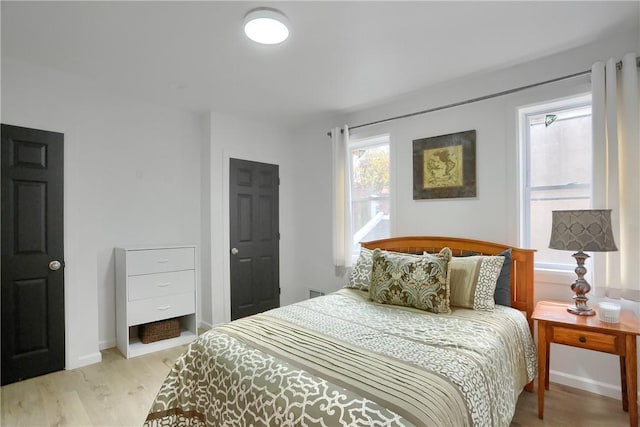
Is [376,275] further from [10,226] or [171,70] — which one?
[10,226]

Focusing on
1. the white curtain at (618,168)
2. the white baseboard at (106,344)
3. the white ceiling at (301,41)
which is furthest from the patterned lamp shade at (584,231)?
the white baseboard at (106,344)

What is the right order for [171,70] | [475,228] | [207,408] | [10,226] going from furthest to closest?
[475,228], [171,70], [10,226], [207,408]

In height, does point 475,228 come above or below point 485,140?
below

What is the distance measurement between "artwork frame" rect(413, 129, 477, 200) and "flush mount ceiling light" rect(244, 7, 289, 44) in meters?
1.70

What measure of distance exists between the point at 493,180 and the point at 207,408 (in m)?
2.61

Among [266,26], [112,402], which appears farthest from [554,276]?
[112,402]

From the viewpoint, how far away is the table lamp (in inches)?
74.2

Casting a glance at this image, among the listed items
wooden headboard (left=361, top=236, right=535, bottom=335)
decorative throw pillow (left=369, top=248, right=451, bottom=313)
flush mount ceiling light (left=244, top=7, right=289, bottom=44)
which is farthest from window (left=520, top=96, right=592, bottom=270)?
flush mount ceiling light (left=244, top=7, right=289, bottom=44)

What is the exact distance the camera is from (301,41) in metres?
2.17

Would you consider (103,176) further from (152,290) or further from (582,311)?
(582,311)

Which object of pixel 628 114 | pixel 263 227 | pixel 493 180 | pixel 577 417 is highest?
pixel 628 114

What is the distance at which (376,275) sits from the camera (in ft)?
7.91

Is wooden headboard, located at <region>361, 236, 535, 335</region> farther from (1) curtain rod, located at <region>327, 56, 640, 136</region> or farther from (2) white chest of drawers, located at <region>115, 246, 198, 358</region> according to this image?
(2) white chest of drawers, located at <region>115, 246, 198, 358</region>

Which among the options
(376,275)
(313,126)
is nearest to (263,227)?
(313,126)
